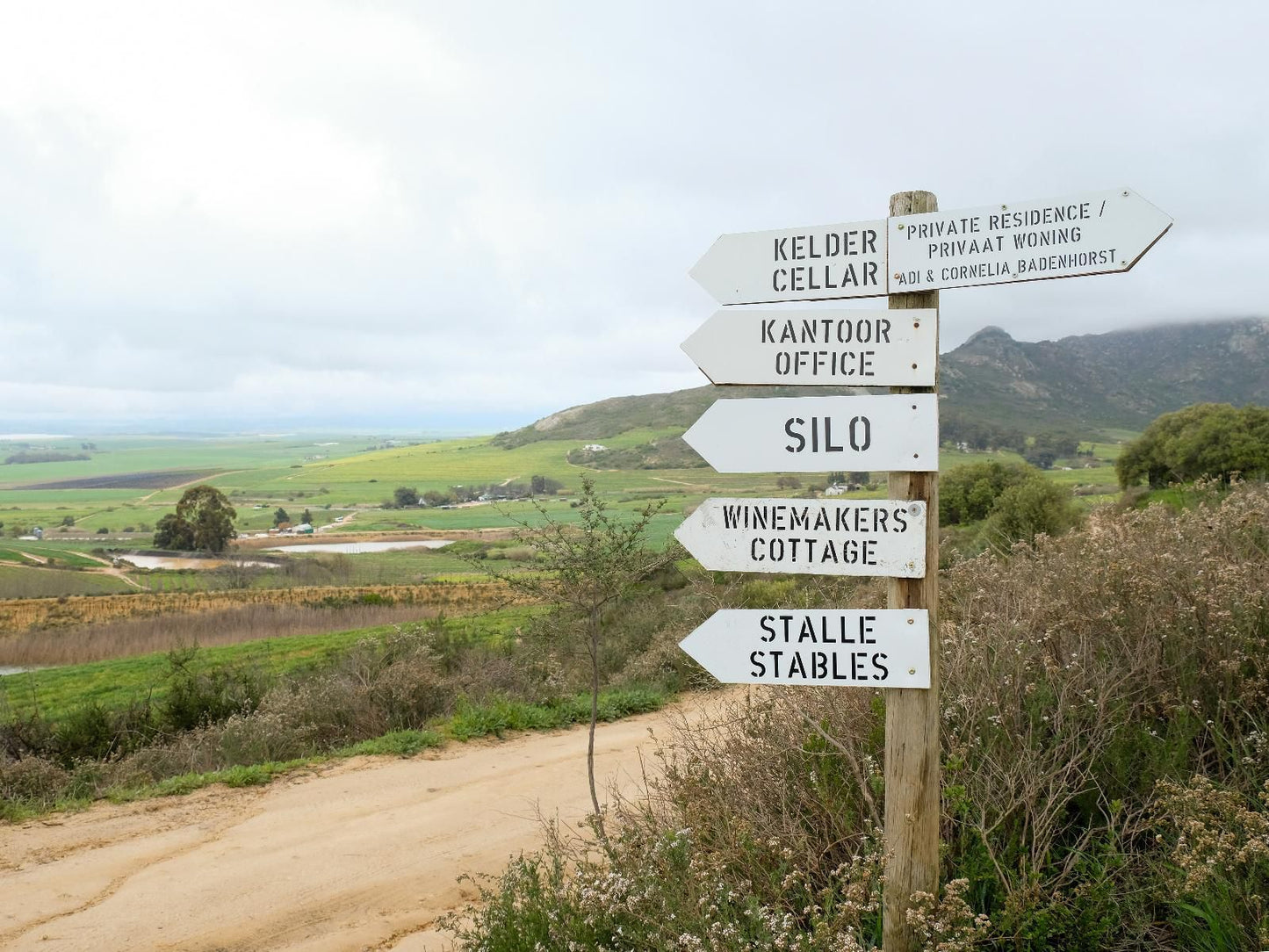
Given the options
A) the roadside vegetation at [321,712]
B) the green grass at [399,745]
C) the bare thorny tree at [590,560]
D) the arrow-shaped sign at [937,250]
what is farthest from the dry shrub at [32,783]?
the arrow-shaped sign at [937,250]

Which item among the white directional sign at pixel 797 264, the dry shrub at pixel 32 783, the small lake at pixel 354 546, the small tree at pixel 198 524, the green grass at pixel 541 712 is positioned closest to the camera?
the white directional sign at pixel 797 264

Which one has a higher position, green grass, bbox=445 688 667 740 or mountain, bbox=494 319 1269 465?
mountain, bbox=494 319 1269 465

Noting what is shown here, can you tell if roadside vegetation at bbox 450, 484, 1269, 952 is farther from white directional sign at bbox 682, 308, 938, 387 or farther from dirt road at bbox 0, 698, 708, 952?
white directional sign at bbox 682, 308, 938, 387

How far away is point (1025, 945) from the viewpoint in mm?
2996

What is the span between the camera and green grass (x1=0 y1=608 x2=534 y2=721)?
17.0 m

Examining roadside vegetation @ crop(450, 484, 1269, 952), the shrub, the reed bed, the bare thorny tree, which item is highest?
the bare thorny tree

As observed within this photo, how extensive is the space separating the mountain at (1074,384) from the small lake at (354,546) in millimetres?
33837

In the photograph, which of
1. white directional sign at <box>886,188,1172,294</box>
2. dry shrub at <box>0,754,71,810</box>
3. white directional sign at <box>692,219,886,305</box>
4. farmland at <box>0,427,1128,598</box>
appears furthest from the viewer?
farmland at <box>0,427,1128,598</box>

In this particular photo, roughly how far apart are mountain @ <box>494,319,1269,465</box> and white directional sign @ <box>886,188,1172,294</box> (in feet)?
238

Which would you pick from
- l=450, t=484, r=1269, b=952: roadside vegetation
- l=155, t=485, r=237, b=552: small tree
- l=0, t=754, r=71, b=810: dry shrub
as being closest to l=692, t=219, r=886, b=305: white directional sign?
l=450, t=484, r=1269, b=952: roadside vegetation

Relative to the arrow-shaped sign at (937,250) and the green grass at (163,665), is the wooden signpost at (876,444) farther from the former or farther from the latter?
the green grass at (163,665)

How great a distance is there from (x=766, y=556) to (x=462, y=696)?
8978mm

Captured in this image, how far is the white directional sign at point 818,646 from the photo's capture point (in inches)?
114

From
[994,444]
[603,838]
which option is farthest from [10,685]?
[994,444]
